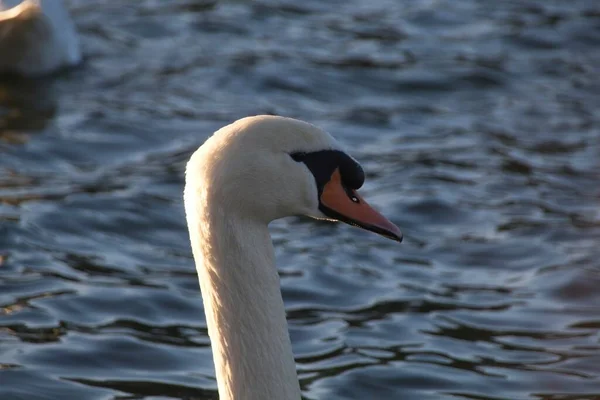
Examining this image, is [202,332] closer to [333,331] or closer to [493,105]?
[333,331]

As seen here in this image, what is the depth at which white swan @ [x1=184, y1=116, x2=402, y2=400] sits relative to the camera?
3.95m

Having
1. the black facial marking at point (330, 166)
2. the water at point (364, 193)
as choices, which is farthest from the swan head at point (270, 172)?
the water at point (364, 193)

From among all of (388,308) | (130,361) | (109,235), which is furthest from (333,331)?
(109,235)

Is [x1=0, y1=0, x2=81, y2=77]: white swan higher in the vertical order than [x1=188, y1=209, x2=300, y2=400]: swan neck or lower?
higher

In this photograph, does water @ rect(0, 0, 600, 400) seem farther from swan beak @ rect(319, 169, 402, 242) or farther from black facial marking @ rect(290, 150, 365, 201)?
black facial marking @ rect(290, 150, 365, 201)

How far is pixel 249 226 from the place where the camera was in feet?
13.2

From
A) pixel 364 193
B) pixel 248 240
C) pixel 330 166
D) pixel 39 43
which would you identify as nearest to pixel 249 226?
pixel 248 240

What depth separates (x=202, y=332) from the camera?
6562 mm

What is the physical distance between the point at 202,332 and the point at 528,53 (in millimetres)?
7035

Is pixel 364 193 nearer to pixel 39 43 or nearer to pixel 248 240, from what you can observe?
pixel 39 43

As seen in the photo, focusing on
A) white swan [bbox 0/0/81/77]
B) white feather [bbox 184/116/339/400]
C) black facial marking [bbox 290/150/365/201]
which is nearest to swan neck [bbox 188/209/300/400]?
white feather [bbox 184/116/339/400]

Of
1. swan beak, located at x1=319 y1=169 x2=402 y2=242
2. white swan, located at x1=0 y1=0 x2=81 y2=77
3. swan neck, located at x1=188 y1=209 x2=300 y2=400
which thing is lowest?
swan neck, located at x1=188 y1=209 x2=300 y2=400

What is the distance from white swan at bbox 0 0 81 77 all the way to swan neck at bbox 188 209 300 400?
25.7 feet

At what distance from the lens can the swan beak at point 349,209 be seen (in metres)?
4.16
